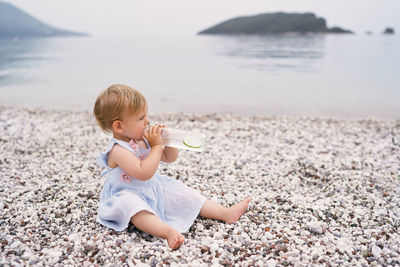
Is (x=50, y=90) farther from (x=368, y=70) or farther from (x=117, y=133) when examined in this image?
(x=368, y=70)

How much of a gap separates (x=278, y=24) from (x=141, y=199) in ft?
170

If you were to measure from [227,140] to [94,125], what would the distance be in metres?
3.17

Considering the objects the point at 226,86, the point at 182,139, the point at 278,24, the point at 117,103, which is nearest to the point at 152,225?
the point at 182,139

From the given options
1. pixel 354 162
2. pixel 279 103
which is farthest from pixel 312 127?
pixel 279 103

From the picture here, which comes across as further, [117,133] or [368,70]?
[368,70]

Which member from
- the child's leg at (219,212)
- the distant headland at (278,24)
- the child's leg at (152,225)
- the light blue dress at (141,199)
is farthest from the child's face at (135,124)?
the distant headland at (278,24)

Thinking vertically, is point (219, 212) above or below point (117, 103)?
below

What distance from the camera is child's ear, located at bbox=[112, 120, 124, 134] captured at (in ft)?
8.50

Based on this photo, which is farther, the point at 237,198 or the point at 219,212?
the point at 237,198

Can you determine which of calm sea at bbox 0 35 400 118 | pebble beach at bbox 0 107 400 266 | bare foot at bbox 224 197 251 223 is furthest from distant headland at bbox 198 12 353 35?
bare foot at bbox 224 197 251 223

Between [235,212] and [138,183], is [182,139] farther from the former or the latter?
[235,212]

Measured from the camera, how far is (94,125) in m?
7.04

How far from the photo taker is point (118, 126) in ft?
8.61

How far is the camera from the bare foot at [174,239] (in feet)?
8.24
